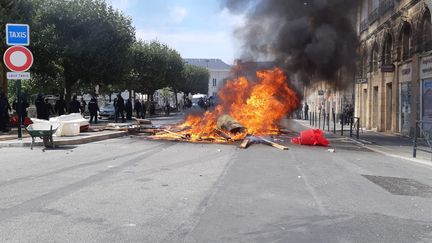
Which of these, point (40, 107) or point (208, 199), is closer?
point (208, 199)

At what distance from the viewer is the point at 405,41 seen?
74.7ft

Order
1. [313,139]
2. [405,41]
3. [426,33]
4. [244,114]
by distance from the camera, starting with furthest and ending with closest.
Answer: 1. [405,41]
2. [426,33]
3. [244,114]
4. [313,139]

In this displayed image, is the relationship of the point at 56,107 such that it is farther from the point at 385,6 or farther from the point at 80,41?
the point at 385,6

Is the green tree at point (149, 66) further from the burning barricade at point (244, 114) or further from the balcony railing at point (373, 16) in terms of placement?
the burning barricade at point (244, 114)

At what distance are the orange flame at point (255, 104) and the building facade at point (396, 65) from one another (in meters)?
5.19

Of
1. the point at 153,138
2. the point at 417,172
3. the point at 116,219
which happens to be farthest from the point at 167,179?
the point at 153,138

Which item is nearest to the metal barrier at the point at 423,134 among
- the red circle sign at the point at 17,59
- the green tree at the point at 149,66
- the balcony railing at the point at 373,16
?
the red circle sign at the point at 17,59

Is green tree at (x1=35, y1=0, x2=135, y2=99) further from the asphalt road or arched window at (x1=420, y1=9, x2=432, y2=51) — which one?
arched window at (x1=420, y1=9, x2=432, y2=51)

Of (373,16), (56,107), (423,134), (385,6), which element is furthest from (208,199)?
(373,16)

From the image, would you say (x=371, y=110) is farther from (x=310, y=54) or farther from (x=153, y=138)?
(x=153, y=138)

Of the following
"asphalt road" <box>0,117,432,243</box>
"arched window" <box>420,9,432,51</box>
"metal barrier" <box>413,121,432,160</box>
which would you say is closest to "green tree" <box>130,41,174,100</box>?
"arched window" <box>420,9,432,51</box>

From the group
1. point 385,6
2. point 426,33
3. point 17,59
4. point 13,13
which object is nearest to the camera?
point 17,59

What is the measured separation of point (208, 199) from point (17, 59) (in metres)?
9.75

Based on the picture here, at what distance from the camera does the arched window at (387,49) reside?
25.2m
